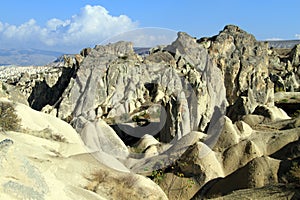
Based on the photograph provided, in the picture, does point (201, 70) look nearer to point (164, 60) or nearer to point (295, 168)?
point (164, 60)

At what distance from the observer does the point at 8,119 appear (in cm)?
1138

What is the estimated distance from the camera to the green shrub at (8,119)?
11065 millimetres

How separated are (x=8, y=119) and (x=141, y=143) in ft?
21.9

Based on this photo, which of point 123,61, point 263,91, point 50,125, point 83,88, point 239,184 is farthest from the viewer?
point 123,61

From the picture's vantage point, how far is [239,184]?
999 cm

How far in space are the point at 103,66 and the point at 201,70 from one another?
9.65 meters

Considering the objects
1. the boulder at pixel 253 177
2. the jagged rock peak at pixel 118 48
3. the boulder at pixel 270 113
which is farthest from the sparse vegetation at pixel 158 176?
the jagged rock peak at pixel 118 48

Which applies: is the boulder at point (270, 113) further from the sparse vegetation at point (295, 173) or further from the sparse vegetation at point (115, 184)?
the sparse vegetation at point (115, 184)

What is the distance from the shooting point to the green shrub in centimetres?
1106

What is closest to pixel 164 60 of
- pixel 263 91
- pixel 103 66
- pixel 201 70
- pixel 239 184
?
pixel 201 70

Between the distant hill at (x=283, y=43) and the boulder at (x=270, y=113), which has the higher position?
the distant hill at (x=283, y=43)

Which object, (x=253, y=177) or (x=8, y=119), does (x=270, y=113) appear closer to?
(x=253, y=177)

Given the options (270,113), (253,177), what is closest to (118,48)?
(270,113)

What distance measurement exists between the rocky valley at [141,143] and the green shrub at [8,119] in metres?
0.03
